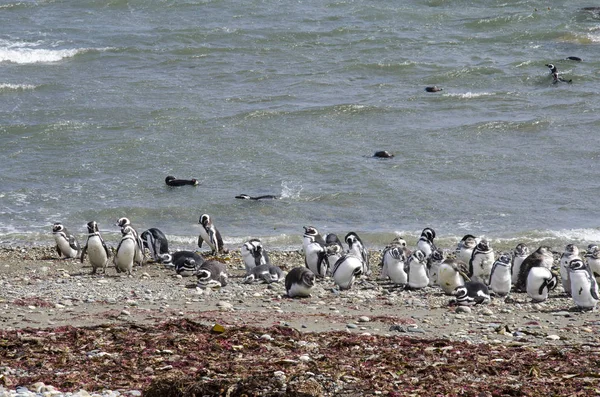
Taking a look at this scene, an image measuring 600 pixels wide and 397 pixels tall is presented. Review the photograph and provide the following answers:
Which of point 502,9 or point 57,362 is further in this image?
point 502,9

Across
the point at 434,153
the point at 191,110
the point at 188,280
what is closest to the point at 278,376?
the point at 188,280

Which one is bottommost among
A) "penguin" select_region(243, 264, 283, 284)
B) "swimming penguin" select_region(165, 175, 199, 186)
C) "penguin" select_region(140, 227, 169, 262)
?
"penguin" select_region(243, 264, 283, 284)

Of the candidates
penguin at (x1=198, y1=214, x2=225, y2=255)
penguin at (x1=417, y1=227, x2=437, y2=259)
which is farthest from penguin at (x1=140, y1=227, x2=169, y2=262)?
penguin at (x1=417, y1=227, x2=437, y2=259)

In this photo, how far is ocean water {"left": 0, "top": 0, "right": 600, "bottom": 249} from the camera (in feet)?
66.9

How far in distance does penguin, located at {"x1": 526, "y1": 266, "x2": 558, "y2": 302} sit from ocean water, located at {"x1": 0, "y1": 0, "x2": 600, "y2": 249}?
4.52 metres

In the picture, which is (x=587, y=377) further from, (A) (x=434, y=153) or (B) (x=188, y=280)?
(A) (x=434, y=153)

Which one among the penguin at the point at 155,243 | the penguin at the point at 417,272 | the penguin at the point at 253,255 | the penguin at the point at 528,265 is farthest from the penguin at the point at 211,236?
the penguin at the point at 528,265

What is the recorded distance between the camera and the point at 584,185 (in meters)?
21.8

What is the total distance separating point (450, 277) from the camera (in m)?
14.3

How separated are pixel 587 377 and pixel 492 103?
20.0 meters

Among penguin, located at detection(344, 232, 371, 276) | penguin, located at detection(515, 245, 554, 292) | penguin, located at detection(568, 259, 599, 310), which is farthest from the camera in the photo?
penguin, located at detection(344, 232, 371, 276)

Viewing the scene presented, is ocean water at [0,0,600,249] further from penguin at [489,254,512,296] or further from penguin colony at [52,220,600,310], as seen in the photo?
penguin at [489,254,512,296]

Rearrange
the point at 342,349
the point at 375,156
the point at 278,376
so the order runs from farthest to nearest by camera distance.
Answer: the point at 375,156, the point at 342,349, the point at 278,376

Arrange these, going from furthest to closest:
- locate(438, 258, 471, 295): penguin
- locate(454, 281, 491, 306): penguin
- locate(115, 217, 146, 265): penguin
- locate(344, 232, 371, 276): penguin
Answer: locate(115, 217, 146, 265): penguin
locate(344, 232, 371, 276): penguin
locate(438, 258, 471, 295): penguin
locate(454, 281, 491, 306): penguin
